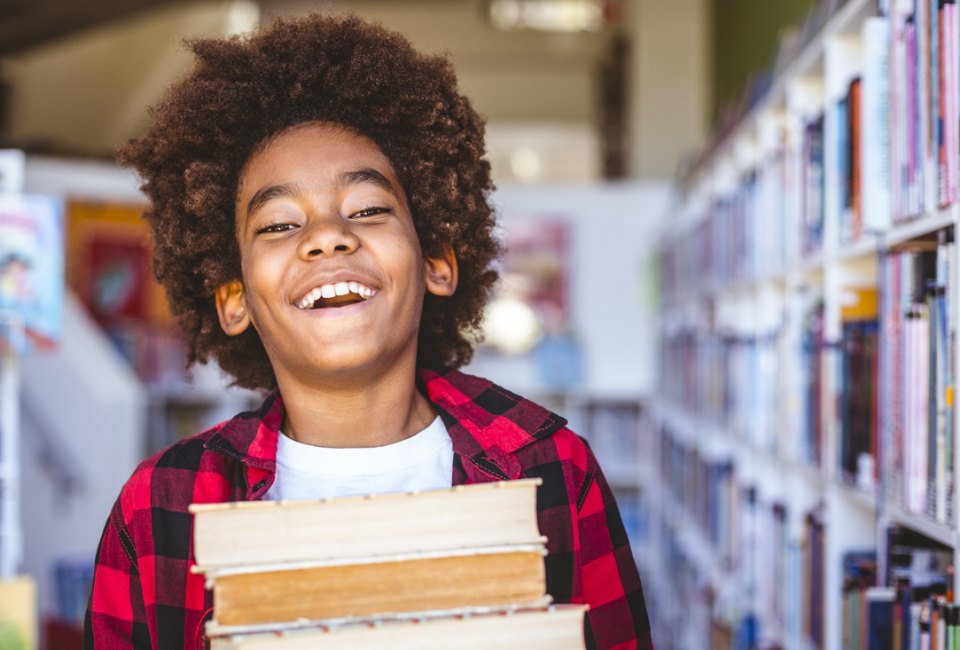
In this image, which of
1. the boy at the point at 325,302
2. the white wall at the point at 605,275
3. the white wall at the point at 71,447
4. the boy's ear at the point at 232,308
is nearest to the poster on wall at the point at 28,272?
the boy at the point at 325,302

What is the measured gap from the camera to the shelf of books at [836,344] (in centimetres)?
157

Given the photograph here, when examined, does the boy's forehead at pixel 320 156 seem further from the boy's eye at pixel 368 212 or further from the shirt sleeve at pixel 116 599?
the shirt sleeve at pixel 116 599

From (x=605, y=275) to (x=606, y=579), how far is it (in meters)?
5.15

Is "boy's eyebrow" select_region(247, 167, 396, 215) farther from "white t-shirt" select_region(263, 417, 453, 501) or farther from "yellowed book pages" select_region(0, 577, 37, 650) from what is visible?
"yellowed book pages" select_region(0, 577, 37, 650)

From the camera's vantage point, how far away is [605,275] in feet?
21.1

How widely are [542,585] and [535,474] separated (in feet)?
1.18

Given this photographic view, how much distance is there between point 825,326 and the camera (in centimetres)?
217

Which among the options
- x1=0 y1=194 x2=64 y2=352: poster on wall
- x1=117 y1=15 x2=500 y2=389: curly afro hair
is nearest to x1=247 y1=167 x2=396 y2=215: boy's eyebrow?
x1=117 y1=15 x2=500 y2=389: curly afro hair

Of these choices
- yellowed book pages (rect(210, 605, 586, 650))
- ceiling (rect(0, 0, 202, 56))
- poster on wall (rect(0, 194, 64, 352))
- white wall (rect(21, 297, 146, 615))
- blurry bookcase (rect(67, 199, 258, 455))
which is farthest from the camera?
ceiling (rect(0, 0, 202, 56))

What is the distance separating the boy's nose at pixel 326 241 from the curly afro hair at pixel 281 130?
8.1 inches

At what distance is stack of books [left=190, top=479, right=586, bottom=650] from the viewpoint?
0.91 metres

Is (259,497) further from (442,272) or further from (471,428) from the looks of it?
(442,272)

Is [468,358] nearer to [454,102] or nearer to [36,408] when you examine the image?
[454,102]

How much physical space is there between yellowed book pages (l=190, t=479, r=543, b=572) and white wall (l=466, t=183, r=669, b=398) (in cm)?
535
